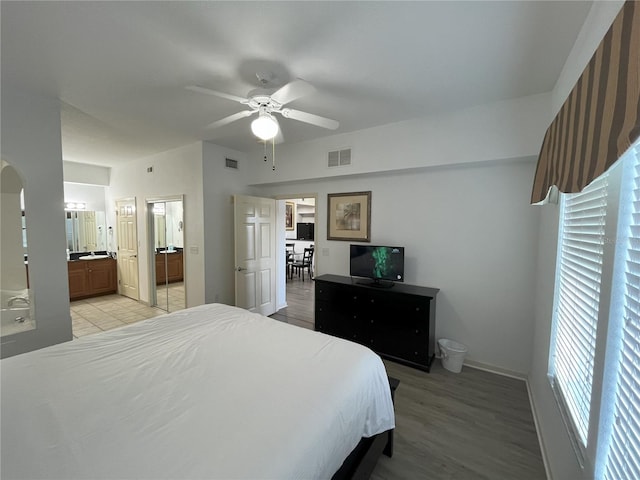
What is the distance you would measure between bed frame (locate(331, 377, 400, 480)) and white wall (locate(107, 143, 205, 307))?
307cm

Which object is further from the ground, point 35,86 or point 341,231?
point 35,86

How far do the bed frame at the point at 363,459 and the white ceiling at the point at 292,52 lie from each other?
246 cm

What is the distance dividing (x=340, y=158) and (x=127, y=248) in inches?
186

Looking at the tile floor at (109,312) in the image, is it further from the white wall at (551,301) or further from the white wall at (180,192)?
the white wall at (551,301)

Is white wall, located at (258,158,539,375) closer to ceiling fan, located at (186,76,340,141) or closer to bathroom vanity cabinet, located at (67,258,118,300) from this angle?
ceiling fan, located at (186,76,340,141)

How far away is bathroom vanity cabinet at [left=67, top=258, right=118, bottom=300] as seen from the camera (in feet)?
16.6

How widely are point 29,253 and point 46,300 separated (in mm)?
491

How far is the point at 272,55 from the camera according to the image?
186 centimetres

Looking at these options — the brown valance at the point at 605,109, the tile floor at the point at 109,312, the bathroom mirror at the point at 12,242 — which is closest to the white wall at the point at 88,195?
the tile floor at the point at 109,312

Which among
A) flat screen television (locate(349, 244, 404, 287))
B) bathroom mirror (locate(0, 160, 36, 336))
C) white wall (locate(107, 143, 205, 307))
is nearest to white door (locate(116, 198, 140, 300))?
white wall (locate(107, 143, 205, 307))

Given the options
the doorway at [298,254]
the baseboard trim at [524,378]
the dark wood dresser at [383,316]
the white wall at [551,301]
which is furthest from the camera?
the doorway at [298,254]

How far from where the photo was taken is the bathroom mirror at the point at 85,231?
5477 millimetres

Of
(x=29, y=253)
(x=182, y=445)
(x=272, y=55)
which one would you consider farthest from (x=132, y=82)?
(x=182, y=445)

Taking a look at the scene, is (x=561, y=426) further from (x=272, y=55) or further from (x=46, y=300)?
(x=46, y=300)
